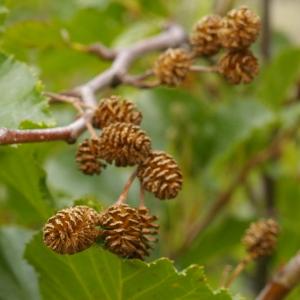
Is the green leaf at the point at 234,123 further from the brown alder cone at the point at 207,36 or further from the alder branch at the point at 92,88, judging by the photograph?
the brown alder cone at the point at 207,36

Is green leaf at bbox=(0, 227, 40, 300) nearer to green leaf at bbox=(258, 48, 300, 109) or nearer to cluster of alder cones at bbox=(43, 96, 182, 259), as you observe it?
cluster of alder cones at bbox=(43, 96, 182, 259)

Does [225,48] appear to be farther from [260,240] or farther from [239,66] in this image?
[260,240]

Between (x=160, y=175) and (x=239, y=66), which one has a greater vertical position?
(x=239, y=66)

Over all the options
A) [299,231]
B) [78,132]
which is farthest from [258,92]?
[78,132]

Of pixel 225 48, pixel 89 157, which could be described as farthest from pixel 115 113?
pixel 225 48

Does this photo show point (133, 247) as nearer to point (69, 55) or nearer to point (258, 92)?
point (69, 55)

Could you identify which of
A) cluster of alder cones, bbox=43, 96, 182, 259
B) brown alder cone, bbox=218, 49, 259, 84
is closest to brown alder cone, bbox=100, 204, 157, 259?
cluster of alder cones, bbox=43, 96, 182, 259
